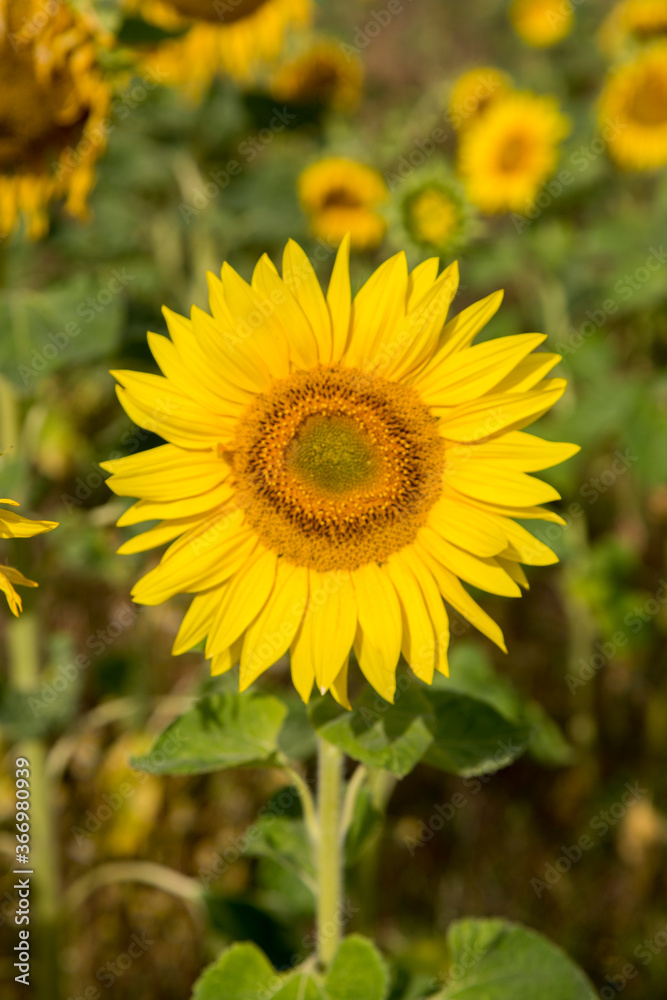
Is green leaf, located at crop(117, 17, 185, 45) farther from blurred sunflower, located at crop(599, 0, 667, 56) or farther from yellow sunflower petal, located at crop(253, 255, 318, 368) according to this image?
blurred sunflower, located at crop(599, 0, 667, 56)

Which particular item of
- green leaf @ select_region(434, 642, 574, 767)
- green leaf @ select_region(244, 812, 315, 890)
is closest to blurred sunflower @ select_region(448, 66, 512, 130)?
green leaf @ select_region(434, 642, 574, 767)

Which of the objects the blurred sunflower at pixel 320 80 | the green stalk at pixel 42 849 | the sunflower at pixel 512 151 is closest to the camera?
the green stalk at pixel 42 849

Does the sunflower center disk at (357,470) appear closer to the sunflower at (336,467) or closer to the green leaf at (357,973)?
the sunflower at (336,467)

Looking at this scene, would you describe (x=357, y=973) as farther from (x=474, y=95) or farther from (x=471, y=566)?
(x=474, y=95)

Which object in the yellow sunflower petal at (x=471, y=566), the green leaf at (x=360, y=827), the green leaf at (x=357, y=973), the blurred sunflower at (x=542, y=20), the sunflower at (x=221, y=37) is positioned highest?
the blurred sunflower at (x=542, y=20)

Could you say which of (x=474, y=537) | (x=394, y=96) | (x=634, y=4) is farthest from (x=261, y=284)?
(x=394, y=96)

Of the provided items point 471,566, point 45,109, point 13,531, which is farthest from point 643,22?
point 13,531

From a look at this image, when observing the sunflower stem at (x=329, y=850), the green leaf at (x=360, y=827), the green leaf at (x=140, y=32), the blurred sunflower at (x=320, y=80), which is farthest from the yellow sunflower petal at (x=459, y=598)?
the blurred sunflower at (x=320, y=80)
